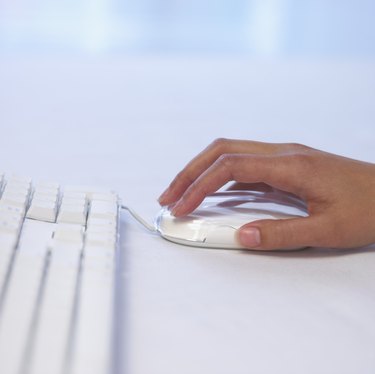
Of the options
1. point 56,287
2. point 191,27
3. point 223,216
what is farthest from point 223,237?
point 191,27

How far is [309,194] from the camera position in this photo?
720 mm

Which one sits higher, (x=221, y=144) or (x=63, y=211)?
(x=221, y=144)

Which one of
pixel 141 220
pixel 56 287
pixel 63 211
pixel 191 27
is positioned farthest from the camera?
pixel 191 27

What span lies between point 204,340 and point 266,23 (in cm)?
231

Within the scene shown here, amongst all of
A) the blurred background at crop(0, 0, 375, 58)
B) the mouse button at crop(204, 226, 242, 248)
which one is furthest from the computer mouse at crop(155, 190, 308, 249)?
the blurred background at crop(0, 0, 375, 58)

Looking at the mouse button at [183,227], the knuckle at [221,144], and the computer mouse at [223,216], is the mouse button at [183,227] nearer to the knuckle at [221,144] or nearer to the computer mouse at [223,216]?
the computer mouse at [223,216]

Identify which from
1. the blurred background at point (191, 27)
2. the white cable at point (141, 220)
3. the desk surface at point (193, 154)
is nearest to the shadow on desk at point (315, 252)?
the desk surface at point (193, 154)

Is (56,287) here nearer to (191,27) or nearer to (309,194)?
(309,194)

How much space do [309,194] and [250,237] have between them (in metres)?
0.08

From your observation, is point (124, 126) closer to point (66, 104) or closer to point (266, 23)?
point (66, 104)

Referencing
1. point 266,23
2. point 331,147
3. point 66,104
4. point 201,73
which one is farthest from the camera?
point 266,23

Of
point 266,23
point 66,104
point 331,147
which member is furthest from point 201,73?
point 266,23

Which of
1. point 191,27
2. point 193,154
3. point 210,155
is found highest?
point 191,27

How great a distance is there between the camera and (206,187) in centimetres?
74
